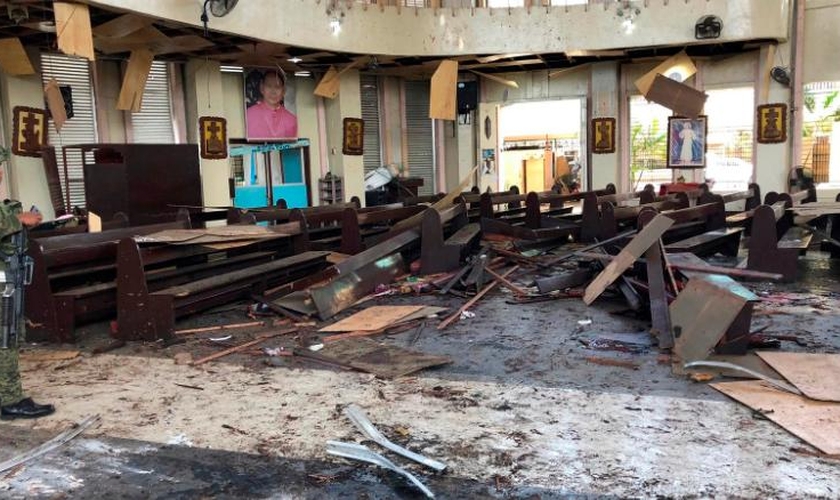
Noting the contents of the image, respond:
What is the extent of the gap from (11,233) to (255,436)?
205 centimetres

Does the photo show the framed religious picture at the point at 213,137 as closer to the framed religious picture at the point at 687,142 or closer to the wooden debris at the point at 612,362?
the framed religious picture at the point at 687,142

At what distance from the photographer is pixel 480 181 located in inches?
673

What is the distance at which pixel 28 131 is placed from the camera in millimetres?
10266

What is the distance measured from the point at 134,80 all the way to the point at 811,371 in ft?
33.9

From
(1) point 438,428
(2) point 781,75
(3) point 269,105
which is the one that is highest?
(2) point 781,75

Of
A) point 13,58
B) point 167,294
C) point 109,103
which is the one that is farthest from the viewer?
point 109,103

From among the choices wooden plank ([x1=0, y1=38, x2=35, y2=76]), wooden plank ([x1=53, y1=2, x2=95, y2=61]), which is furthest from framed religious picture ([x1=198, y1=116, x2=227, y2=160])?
wooden plank ([x1=53, y1=2, x2=95, y2=61])

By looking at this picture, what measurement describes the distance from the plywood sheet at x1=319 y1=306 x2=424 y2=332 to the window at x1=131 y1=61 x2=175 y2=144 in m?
7.56

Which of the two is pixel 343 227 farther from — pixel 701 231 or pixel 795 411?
pixel 795 411

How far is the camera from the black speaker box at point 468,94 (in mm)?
16484

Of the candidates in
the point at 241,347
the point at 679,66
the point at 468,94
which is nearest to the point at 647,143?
the point at 679,66

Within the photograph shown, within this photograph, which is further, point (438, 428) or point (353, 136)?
point (353, 136)

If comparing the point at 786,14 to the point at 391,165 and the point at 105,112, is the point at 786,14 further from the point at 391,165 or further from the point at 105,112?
the point at 105,112

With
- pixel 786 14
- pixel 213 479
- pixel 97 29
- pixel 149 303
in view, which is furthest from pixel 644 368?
pixel 786 14
